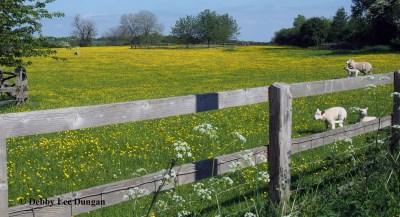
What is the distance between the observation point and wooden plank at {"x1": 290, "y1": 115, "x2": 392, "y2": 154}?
6034 mm

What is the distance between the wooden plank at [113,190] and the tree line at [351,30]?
144 feet

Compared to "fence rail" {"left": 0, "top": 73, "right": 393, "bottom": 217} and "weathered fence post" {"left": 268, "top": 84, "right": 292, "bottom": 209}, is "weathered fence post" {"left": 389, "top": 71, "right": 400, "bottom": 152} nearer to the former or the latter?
"fence rail" {"left": 0, "top": 73, "right": 393, "bottom": 217}

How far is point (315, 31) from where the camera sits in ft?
283

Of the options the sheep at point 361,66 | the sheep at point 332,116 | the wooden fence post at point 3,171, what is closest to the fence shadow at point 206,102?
the wooden fence post at point 3,171

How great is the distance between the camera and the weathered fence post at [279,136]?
5.22m

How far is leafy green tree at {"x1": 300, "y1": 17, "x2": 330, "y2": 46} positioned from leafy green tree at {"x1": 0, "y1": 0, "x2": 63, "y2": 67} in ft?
226

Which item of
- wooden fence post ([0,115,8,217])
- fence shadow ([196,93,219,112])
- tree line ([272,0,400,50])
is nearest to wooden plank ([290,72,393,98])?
fence shadow ([196,93,219,112])

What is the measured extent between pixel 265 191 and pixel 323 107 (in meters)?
11.1

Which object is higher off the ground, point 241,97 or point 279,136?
point 241,97

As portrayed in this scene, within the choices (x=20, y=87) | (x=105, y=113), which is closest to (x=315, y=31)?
(x=20, y=87)

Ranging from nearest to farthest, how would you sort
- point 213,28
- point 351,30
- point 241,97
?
point 241,97
point 351,30
point 213,28

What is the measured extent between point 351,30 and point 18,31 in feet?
207

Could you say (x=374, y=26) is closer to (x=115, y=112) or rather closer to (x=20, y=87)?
(x=20, y=87)

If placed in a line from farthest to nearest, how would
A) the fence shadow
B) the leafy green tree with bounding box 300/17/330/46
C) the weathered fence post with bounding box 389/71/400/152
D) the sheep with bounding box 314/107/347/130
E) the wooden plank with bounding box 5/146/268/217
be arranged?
the leafy green tree with bounding box 300/17/330/46 < the sheep with bounding box 314/107/347/130 < the weathered fence post with bounding box 389/71/400/152 < the fence shadow < the wooden plank with bounding box 5/146/268/217
